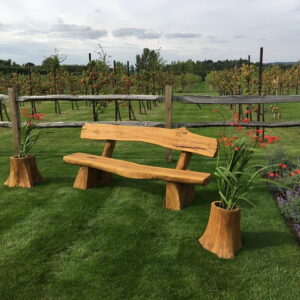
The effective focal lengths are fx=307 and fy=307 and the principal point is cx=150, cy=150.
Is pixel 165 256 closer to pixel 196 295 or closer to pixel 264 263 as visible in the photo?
pixel 196 295

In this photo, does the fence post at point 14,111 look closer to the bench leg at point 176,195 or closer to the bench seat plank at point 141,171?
the bench seat plank at point 141,171

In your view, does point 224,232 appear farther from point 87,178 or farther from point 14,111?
point 14,111

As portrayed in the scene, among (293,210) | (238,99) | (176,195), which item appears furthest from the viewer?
(238,99)

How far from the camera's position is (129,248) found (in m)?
2.95

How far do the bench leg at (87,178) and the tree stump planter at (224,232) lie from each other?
2.12 meters

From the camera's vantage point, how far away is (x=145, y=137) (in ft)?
14.4

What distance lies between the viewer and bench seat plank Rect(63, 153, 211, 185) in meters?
3.42

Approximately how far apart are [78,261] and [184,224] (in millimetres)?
1237

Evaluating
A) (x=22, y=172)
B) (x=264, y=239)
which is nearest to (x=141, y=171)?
(x=264, y=239)

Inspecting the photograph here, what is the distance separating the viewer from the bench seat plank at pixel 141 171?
342cm

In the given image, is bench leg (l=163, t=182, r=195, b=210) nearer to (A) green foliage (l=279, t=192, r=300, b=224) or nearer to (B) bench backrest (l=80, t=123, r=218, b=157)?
(B) bench backrest (l=80, t=123, r=218, b=157)

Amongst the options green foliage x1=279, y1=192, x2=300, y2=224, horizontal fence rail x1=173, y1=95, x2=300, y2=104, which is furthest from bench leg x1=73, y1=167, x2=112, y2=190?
green foliage x1=279, y1=192, x2=300, y2=224

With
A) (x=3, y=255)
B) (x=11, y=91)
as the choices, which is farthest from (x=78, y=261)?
(x=11, y=91)

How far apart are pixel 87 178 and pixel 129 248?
1708 millimetres
